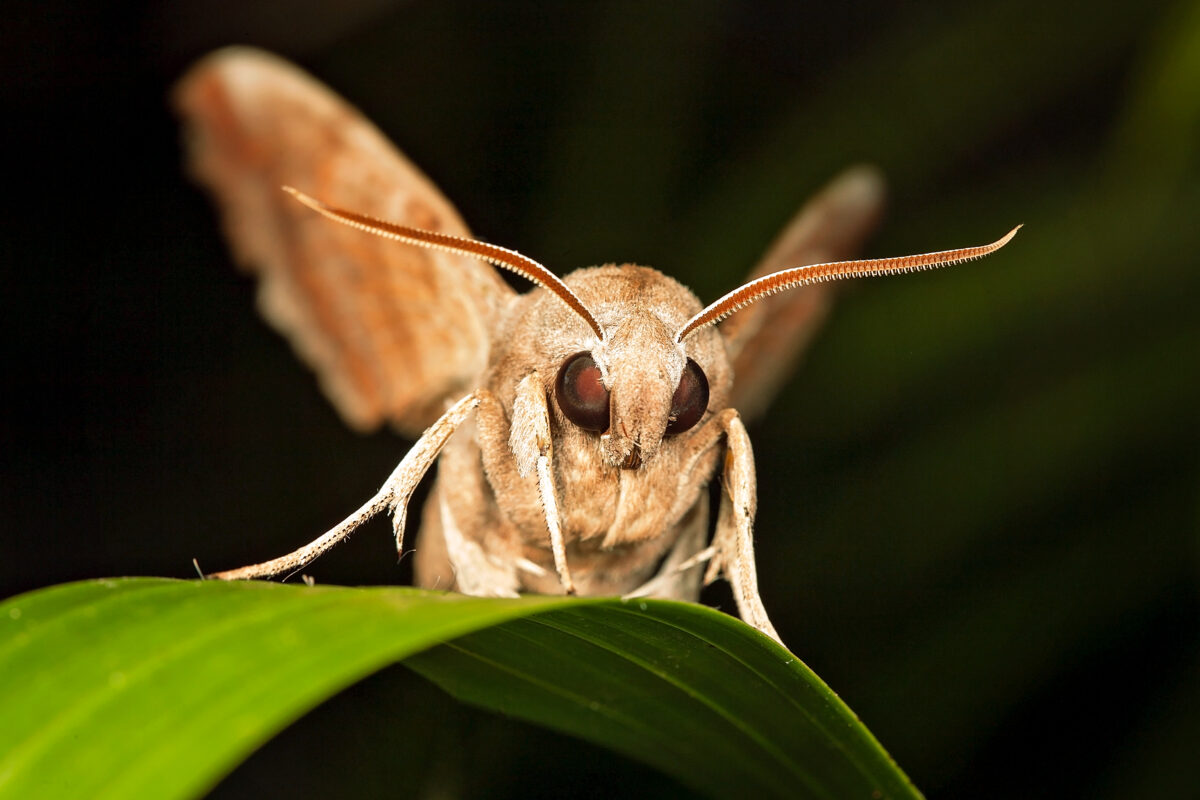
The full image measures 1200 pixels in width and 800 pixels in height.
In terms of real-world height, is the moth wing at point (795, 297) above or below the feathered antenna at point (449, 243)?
below

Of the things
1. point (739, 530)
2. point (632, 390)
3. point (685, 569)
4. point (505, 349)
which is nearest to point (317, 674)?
→ point (632, 390)

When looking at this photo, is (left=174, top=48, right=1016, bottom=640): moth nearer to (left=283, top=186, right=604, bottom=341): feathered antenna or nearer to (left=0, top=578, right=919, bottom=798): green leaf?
(left=283, top=186, right=604, bottom=341): feathered antenna

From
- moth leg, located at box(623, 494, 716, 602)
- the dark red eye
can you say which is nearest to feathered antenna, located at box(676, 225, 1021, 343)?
the dark red eye

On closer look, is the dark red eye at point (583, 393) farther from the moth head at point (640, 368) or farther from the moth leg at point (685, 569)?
the moth leg at point (685, 569)

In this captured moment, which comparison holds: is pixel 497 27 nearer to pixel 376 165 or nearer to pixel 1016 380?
pixel 376 165

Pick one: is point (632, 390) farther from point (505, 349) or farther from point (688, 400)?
point (505, 349)

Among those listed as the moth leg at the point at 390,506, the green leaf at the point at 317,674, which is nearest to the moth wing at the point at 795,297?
the moth leg at the point at 390,506
